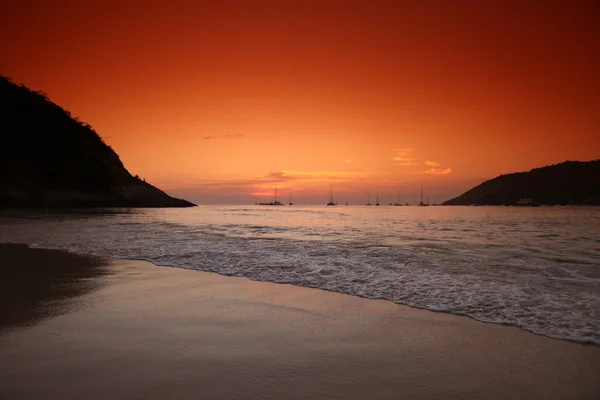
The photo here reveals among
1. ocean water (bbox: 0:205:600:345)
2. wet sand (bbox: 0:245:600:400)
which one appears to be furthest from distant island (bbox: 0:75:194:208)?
wet sand (bbox: 0:245:600:400)

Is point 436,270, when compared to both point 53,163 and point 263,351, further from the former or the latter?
point 53,163

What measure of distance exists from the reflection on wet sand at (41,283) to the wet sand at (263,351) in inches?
2.3

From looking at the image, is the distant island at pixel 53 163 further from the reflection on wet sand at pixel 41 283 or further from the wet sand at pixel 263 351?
the wet sand at pixel 263 351

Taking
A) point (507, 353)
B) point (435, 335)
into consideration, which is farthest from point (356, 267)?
point (507, 353)

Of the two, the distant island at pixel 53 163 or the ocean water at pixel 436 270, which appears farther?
the distant island at pixel 53 163

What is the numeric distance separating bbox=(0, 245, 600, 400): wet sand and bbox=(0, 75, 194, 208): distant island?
241 feet

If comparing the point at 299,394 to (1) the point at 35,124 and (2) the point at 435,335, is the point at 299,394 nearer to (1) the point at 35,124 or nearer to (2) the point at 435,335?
(2) the point at 435,335

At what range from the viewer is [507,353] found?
425 cm

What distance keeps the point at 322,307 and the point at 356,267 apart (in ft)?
14.0

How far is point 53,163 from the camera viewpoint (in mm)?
75188

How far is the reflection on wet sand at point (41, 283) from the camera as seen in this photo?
554cm

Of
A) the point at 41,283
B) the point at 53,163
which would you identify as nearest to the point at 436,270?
the point at 41,283

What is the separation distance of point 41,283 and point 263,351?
6.45 metres

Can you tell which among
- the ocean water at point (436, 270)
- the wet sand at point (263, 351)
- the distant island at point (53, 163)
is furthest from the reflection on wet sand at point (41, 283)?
the distant island at point (53, 163)
